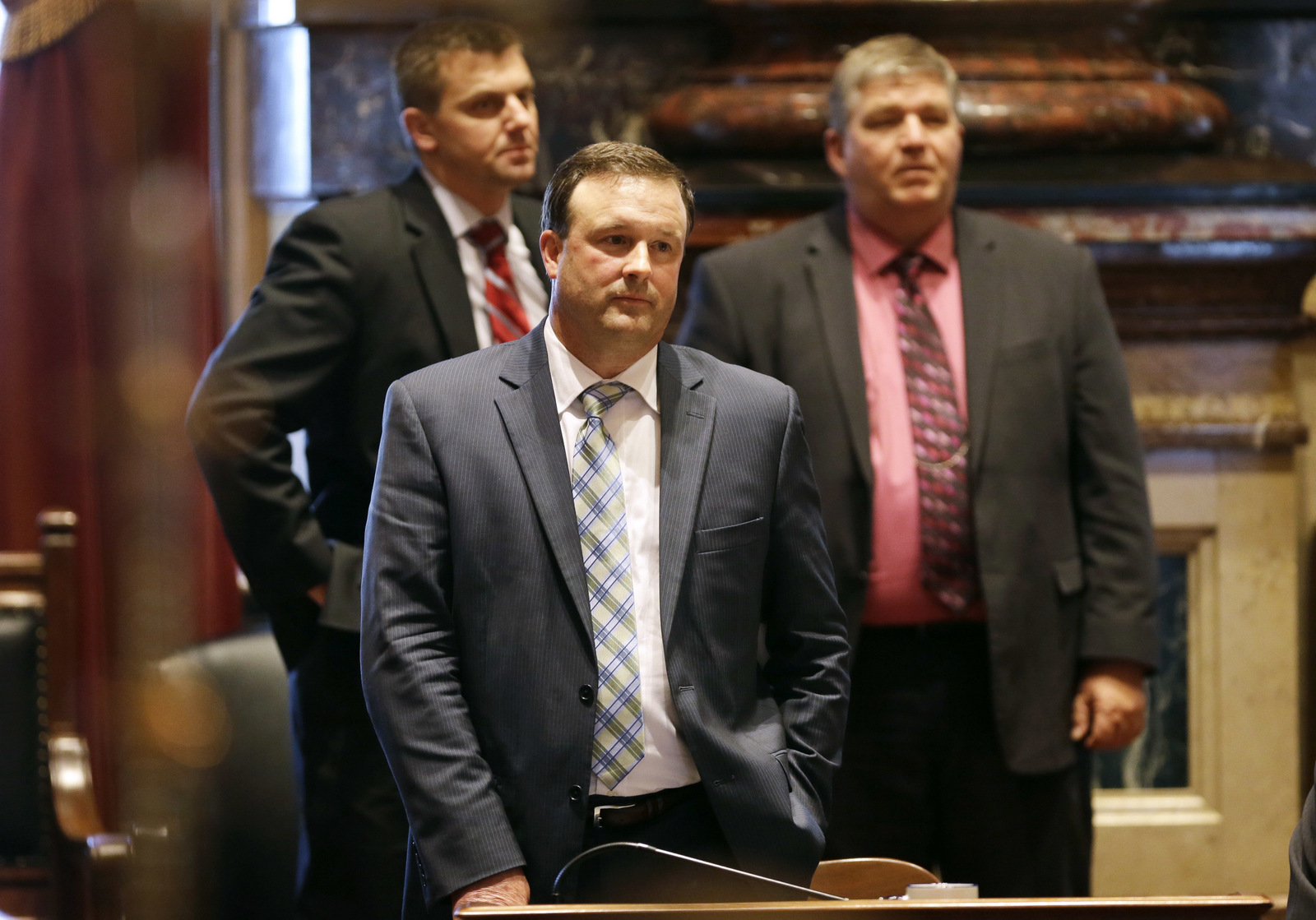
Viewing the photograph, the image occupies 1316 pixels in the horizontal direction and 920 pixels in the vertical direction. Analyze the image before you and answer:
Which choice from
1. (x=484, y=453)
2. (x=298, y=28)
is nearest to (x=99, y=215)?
(x=298, y=28)

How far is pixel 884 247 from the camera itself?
2621 mm

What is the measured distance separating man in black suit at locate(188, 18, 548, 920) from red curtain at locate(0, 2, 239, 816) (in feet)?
4.48

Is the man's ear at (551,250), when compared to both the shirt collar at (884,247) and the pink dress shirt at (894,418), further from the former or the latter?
the shirt collar at (884,247)

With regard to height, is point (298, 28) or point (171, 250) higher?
point (298, 28)

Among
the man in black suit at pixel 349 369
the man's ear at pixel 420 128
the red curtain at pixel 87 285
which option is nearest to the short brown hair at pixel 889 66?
the man in black suit at pixel 349 369

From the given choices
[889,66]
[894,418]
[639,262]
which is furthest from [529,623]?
[889,66]

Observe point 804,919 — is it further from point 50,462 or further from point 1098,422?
point 50,462

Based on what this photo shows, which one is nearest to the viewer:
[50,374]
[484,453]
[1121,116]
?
[484,453]

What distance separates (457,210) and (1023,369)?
40.4 inches

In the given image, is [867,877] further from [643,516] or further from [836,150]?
[836,150]

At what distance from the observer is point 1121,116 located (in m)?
3.13

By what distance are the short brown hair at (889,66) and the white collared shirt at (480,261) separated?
671 millimetres

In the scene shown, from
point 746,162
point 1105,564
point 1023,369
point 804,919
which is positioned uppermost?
point 746,162

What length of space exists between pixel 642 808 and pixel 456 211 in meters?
1.13
